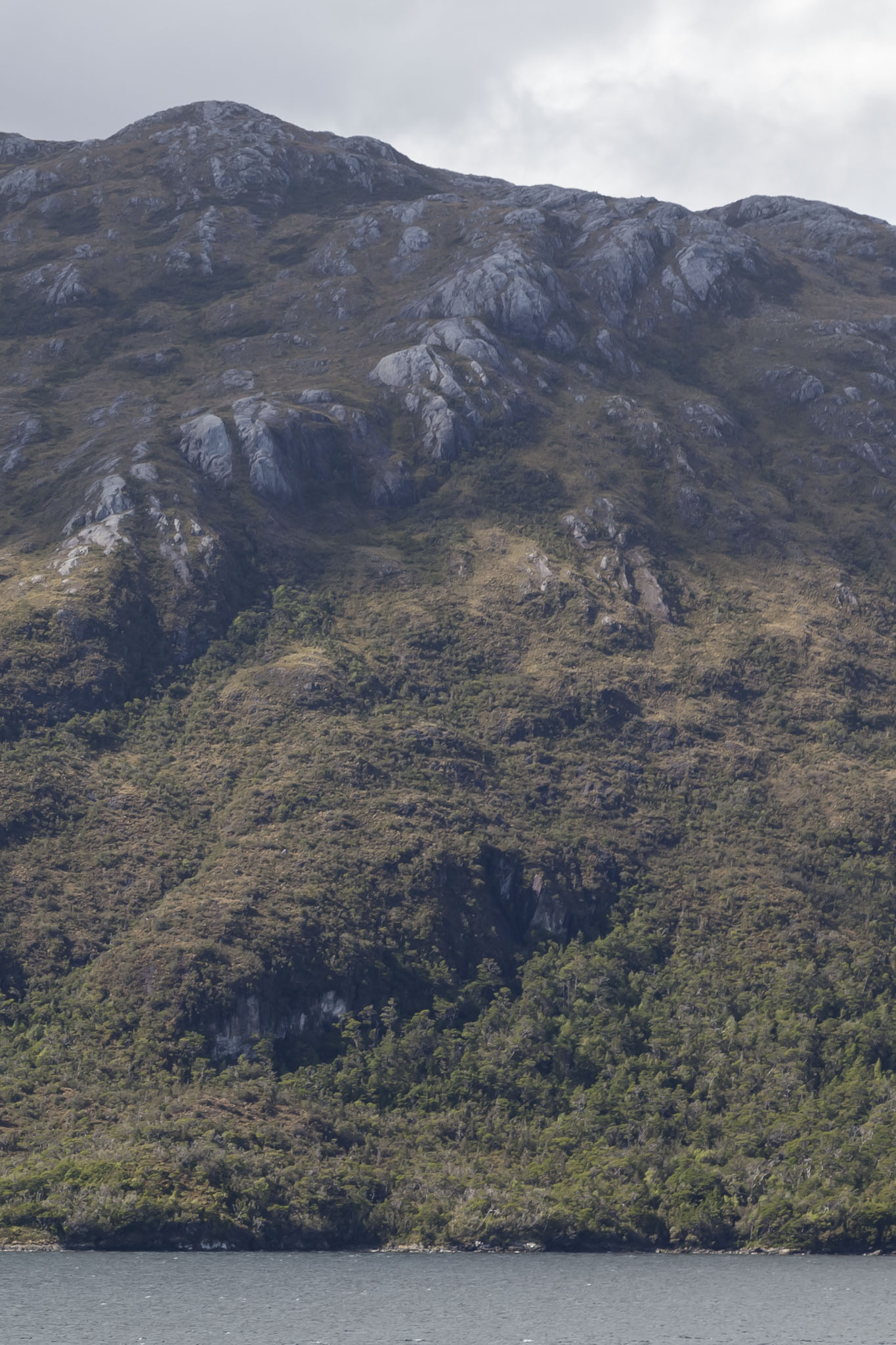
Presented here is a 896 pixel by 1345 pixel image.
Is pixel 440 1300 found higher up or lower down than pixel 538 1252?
higher up

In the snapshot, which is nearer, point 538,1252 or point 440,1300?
point 440,1300

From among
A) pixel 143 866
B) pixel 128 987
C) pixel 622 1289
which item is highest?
pixel 143 866

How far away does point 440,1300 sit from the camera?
384ft

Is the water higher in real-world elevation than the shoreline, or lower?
higher

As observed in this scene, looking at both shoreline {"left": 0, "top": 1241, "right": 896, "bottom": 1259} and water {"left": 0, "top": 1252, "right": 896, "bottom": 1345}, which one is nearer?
water {"left": 0, "top": 1252, "right": 896, "bottom": 1345}

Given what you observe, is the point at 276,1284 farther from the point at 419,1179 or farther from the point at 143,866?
the point at 143,866

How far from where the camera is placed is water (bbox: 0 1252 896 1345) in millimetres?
101625

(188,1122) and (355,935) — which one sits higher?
(355,935)

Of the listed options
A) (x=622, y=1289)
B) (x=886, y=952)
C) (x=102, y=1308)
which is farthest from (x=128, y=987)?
(x=886, y=952)

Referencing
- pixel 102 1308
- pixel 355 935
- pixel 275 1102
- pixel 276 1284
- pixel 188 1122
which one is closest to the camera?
pixel 102 1308

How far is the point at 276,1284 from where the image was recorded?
120375 millimetres

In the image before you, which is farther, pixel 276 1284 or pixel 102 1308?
pixel 276 1284

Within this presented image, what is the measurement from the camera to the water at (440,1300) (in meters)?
102

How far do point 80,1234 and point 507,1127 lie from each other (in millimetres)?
49845
